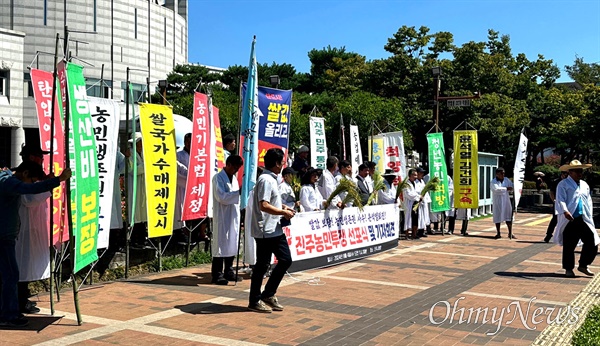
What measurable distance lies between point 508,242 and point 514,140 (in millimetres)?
21682

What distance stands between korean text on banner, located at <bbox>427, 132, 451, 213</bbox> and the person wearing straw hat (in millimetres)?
6037

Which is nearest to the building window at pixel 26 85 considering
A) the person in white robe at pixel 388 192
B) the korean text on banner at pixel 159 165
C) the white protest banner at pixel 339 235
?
the person in white robe at pixel 388 192

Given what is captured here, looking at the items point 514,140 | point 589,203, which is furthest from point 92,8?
point 589,203

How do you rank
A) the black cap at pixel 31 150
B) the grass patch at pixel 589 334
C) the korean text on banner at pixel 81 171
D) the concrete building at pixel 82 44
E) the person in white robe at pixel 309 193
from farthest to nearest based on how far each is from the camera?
the concrete building at pixel 82 44 < the person in white robe at pixel 309 193 < the korean text on banner at pixel 81 171 < the black cap at pixel 31 150 < the grass patch at pixel 589 334

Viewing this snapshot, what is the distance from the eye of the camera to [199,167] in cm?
1005

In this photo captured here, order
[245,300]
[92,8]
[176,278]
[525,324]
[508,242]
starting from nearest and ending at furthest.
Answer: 1. [525,324]
2. [245,300]
3. [176,278]
4. [508,242]
5. [92,8]

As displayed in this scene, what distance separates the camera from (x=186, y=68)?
1671 inches

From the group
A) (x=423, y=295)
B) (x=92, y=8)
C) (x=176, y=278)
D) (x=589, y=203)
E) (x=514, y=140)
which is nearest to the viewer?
(x=423, y=295)

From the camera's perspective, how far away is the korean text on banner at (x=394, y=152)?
17.2 meters

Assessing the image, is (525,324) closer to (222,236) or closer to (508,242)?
(222,236)

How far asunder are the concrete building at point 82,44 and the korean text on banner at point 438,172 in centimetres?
2505

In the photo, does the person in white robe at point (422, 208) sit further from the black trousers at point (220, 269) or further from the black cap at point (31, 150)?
the black cap at point (31, 150)

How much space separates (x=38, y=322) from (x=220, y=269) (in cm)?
306

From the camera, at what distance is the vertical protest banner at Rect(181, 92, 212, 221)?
9930 mm
